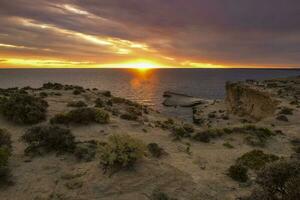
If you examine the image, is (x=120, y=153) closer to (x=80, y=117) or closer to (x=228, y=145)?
(x=80, y=117)

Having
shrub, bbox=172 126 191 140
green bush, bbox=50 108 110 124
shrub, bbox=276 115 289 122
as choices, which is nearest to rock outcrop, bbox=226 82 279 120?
shrub, bbox=276 115 289 122

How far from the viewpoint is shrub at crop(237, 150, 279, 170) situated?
16.2m

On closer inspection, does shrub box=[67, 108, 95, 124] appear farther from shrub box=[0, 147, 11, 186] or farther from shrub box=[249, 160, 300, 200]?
shrub box=[249, 160, 300, 200]

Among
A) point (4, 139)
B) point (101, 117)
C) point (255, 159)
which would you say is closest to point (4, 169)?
point (4, 139)

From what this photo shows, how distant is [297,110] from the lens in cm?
3809

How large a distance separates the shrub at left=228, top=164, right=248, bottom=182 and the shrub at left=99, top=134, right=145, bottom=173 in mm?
5149

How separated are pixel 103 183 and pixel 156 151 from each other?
17.1 ft

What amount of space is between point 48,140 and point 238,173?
38.9ft

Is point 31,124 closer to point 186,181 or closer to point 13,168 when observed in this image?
point 13,168

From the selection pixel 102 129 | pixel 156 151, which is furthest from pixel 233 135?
pixel 102 129

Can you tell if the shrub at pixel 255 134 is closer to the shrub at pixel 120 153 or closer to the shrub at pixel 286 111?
the shrub at pixel 120 153

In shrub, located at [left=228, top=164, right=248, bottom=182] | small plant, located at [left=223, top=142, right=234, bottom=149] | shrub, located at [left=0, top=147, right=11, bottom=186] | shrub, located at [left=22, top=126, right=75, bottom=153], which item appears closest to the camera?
shrub, located at [left=0, top=147, right=11, bottom=186]

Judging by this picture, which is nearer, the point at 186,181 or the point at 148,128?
the point at 186,181

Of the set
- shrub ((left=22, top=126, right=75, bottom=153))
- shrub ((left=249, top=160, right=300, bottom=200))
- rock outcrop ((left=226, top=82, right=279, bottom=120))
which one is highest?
shrub ((left=249, top=160, right=300, bottom=200))
